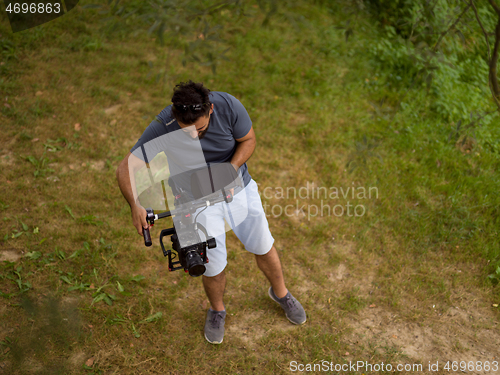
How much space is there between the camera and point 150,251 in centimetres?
420

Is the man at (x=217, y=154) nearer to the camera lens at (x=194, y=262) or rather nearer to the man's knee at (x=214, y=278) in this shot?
the man's knee at (x=214, y=278)

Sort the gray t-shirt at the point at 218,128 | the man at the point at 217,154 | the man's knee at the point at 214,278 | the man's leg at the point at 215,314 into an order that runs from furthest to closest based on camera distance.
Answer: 1. the man's leg at the point at 215,314
2. the man's knee at the point at 214,278
3. the gray t-shirt at the point at 218,128
4. the man at the point at 217,154

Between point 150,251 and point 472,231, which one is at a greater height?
point 150,251

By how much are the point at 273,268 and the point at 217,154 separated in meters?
1.16

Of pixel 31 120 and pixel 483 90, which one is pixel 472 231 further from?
pixel 31 120

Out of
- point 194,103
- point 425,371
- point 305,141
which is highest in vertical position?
point 194,103

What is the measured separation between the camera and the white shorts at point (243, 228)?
298 centimetres

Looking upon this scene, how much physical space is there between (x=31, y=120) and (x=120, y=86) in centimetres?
147

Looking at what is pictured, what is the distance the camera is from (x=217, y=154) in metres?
3.06

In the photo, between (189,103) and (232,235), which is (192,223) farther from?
(232,235)

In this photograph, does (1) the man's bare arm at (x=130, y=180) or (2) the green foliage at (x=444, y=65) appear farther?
(2) the green foliage at (x=444, y=65)

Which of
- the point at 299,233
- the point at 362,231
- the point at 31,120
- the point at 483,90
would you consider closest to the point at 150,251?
the point at 299,233

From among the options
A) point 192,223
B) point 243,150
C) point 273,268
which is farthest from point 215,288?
point 243,150

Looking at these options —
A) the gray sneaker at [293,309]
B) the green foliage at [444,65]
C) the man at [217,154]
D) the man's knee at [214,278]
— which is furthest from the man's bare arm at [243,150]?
the green foliage at [444,65]
